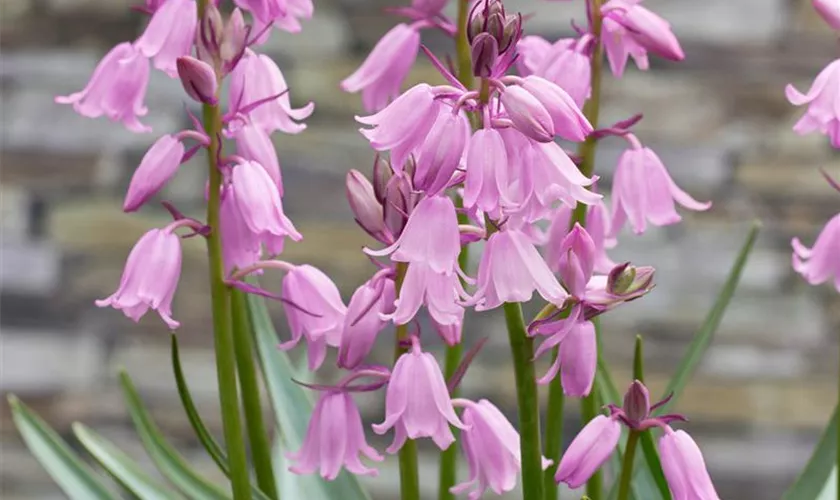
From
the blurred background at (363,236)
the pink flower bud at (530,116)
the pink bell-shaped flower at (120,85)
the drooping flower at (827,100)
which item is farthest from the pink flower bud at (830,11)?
the blurred background at (363,236)

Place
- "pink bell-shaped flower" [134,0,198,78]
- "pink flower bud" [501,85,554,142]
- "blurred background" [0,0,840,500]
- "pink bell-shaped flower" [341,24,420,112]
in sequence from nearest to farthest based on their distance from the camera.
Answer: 1. "pink flower bud" [501,85,554,142]
2. "pink bell-shaped flower" [134,0,198,78]
3. "pink bell-shaped flower" [341,24,420,112]
4. "blurred background" [0,0,840,500]

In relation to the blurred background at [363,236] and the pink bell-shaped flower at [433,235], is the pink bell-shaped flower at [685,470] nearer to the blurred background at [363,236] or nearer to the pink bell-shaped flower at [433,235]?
the pink bell-shaped flower at [433,235]

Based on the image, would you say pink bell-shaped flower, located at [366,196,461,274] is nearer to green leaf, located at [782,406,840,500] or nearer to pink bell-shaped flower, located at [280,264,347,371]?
pink bell-shaped flower, located at [280,264,347,371]

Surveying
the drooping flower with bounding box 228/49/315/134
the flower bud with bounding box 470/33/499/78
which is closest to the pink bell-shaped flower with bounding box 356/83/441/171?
the flower bud with bounding box 470/33/499/78

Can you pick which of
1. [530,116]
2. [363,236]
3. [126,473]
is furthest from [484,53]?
[363,236]

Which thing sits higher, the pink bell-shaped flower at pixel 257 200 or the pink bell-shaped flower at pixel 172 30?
the pink bell-shaped flower at pixel 172 30

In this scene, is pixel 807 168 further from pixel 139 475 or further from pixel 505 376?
pixel 139 475

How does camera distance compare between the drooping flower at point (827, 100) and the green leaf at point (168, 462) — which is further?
the green leaf at point (168, 462)
